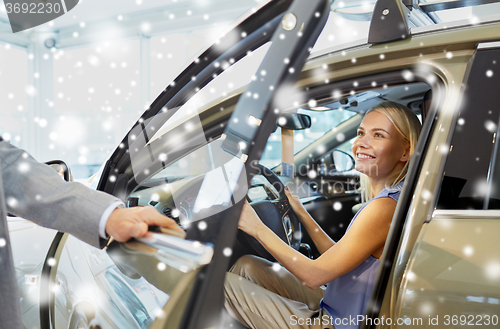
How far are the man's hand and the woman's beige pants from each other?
2.50 ft

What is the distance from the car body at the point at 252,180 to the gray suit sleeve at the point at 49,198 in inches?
3.8

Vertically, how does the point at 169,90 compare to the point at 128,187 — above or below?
above

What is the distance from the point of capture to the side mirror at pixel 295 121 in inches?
63.5

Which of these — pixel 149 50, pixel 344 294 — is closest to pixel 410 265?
pixel 344 294

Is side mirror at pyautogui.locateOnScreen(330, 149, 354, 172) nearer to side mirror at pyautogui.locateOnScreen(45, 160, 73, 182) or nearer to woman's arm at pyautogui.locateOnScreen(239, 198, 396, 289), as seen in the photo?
woman's arm at pyautogui.locateOnScreen(239, 198, 396, 289)

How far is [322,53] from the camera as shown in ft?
3.91

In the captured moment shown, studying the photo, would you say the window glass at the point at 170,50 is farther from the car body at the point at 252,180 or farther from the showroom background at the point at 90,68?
the car body at the point at 252,180

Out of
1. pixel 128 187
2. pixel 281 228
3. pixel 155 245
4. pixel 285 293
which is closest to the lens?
pixel 155 245

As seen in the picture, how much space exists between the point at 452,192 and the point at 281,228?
39.0 inches

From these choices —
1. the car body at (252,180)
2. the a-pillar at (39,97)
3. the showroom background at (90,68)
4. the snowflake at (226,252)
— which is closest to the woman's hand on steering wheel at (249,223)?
the car body at (252,180)

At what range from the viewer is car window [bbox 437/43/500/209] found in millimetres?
869

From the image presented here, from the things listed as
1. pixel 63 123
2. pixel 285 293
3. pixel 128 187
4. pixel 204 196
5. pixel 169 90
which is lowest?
pixel 285 293

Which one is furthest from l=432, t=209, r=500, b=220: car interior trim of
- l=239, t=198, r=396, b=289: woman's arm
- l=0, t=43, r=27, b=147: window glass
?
→ l=0, t=43, r=27, b=147: window glass

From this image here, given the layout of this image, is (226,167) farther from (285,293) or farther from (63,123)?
(63,123)
